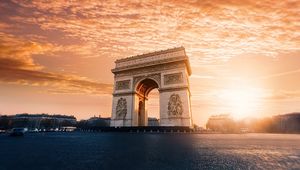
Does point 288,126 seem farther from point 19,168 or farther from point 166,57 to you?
point 19,168

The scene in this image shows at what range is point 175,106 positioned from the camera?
1046 inches

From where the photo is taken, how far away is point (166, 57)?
2920 cm

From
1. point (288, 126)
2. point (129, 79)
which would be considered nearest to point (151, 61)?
point (129, 79)

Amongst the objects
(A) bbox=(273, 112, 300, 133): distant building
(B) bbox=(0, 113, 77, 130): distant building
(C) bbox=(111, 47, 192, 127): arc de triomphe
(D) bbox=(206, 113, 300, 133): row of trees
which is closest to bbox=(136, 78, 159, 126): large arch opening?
(C) bbox=(111, 47, 192, 127): arc de triomphe

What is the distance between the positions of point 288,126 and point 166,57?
249 feet

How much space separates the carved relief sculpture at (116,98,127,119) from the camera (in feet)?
97.8

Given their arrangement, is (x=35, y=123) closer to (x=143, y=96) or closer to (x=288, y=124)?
(x=143, y=96)

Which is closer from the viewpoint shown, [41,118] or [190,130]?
[190,130]

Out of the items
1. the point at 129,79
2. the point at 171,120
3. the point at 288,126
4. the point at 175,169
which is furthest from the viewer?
the point at 288,126

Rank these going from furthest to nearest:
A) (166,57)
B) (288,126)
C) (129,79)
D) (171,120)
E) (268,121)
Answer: (268,121)
(288,126)
(129,79)
(166,57)
(171,120)

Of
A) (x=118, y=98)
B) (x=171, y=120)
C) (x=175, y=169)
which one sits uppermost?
(x=118, y=98)

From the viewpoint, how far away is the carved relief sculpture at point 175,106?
2617cm

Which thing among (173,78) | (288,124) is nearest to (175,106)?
(173,78)

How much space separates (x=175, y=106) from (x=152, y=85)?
27.9 feet
